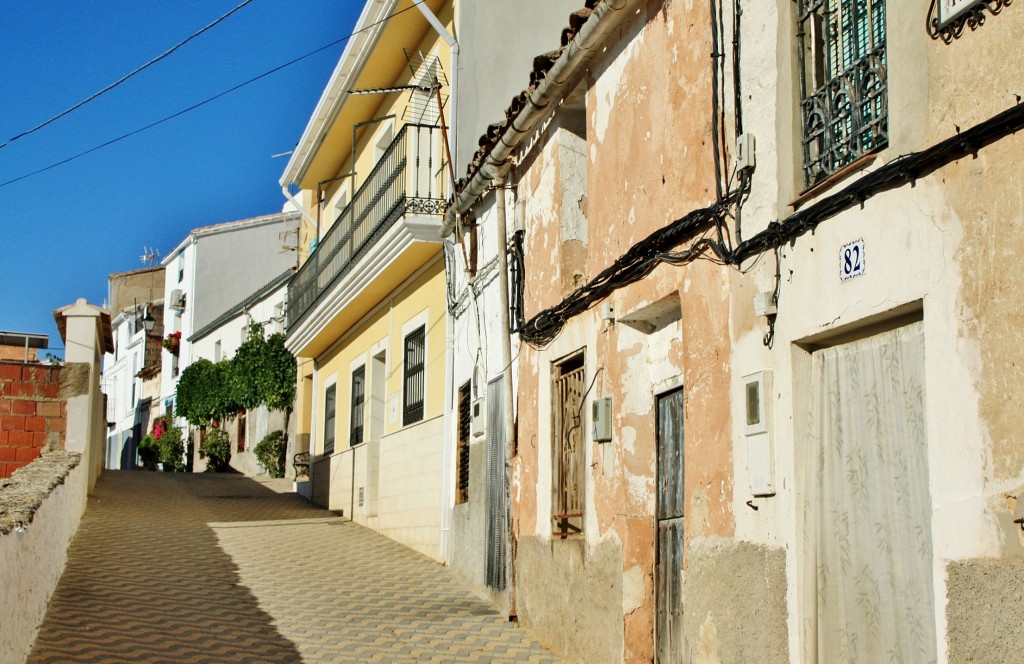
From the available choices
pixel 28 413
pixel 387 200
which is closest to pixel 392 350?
pixel 387 200

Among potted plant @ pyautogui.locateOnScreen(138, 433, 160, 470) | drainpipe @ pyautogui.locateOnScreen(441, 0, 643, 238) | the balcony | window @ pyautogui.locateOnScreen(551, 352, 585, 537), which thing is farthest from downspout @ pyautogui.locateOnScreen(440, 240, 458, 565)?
potted plant @ pyautogui.locateOnScreen(138, 433, 160, 470)

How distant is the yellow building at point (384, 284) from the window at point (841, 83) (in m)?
7.83

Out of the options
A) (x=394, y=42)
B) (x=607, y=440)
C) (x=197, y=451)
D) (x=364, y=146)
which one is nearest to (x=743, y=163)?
(x=607, y=440)

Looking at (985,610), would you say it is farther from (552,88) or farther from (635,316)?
(552,88)

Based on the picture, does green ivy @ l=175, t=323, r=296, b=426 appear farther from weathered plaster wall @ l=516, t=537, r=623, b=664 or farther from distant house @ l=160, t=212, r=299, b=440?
weathered plaster wall @ l=516, t=537, r=623, b=664

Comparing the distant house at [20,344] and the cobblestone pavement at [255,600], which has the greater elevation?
the distant house at [20,344]

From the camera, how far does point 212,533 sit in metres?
16.1

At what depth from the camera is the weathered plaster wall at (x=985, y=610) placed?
4406 millimetres

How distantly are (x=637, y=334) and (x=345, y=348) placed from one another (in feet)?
40.2

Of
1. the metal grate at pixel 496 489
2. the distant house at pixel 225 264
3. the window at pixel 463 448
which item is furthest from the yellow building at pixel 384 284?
the distant house at pixel 225 264

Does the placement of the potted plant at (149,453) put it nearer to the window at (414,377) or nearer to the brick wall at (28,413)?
the window at (414,377)

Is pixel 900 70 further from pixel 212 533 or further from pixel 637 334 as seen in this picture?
pixel 212 533

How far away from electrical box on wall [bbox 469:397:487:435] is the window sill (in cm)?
641

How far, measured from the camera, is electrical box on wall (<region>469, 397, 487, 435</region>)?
12328 mm
